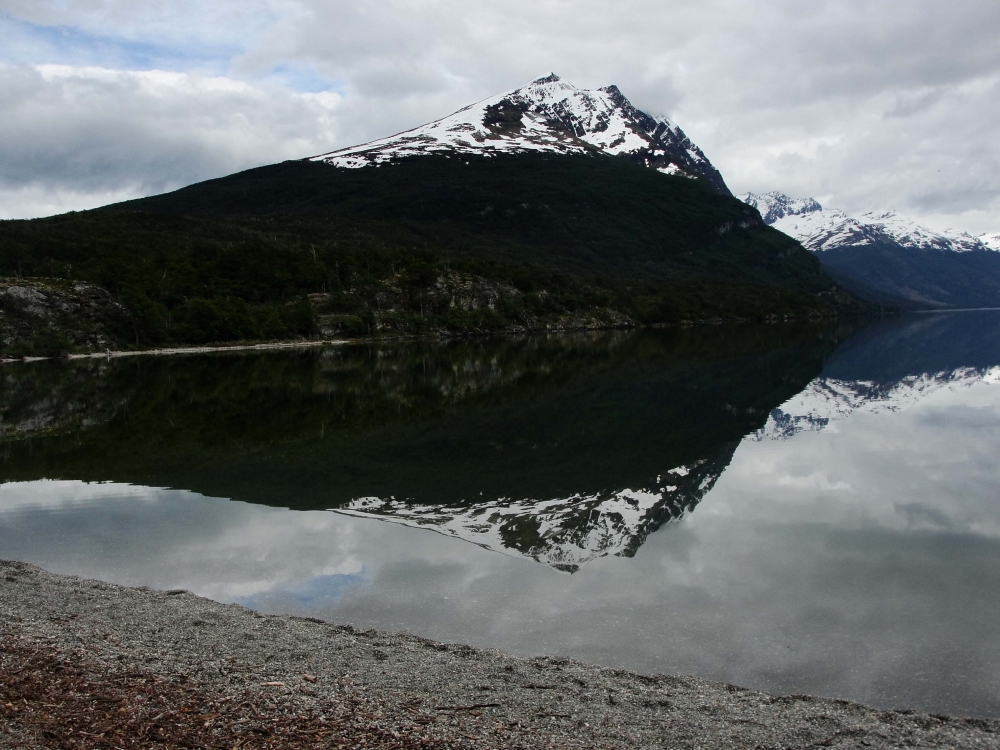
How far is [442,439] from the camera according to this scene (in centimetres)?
3109

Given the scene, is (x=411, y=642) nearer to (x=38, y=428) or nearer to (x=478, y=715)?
(x=478, y=715)

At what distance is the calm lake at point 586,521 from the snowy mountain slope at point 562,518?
0.10m

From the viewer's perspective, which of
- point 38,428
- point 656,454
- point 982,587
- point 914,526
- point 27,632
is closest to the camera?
point 27,632

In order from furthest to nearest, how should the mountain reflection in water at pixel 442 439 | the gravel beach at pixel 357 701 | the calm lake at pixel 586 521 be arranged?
1. the mountain reflection in water at pixel 442 439
2. the calm lake at pixel 586 521
3. the gravel beach at pixel 357 701

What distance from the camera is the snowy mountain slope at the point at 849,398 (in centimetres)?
3288

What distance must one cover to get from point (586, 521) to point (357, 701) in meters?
10.4

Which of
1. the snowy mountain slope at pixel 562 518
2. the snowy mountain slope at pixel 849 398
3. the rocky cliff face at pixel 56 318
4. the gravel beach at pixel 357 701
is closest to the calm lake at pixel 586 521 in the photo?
the snowy mountain slope at pixel 562 518

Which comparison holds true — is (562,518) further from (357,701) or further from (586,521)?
(357,701)

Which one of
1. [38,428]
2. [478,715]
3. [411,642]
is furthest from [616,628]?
[38,428]

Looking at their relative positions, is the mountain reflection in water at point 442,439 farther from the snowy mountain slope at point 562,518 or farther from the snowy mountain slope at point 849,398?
the snowy mountain slope at point 849,398

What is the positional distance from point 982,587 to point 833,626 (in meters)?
3.67

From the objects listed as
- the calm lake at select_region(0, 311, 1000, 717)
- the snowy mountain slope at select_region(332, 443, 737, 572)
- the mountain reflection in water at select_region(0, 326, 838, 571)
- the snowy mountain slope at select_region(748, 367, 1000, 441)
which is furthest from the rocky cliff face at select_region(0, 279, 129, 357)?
the snowy mountain slope at select_region(332, 443, 737, 572)

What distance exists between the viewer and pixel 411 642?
11445mm

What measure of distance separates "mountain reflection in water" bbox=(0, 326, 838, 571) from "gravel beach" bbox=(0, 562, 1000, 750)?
558cm
